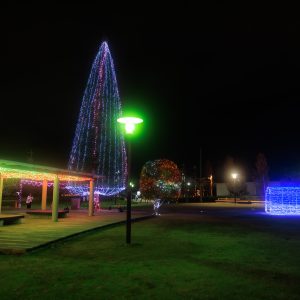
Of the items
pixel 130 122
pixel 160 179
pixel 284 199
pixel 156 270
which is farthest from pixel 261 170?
pixel 156 270

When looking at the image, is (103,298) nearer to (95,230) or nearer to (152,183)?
(95,230)

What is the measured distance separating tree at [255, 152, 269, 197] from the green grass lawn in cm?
6675

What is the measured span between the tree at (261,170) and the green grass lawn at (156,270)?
66.7 m

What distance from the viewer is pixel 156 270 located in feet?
27.9

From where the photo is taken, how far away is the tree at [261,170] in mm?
77875

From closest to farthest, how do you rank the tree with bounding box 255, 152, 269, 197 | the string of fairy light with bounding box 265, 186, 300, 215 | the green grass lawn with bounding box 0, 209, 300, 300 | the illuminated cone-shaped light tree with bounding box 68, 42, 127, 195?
the green grass lawn with bounding box 0, 209, 300, 300
the illuminated cone-shaped light tree with bounding box 68, 42, 127, 195
the string of fairy light with bounding box 265, 186, 300, 215
the tree with bounding box 255, 152, 269, 197

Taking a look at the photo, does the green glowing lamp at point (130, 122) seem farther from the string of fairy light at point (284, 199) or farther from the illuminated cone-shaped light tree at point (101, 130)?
the string of fairy light at point (284, 199)

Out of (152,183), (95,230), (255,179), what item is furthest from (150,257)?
(255,179)

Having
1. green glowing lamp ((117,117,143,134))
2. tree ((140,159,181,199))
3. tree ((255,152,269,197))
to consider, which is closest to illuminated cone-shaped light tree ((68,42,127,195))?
tree ((140,159,181,199))

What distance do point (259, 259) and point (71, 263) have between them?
472 centimetres

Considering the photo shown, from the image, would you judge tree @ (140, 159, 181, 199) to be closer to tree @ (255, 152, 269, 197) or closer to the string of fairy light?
the string of fairy light

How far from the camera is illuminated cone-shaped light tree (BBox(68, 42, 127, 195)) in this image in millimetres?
24391

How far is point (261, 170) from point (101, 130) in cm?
5921

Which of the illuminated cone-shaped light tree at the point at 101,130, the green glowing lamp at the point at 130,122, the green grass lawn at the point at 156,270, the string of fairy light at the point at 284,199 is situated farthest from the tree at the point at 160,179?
the green glowing lamp at the point at 130,122
